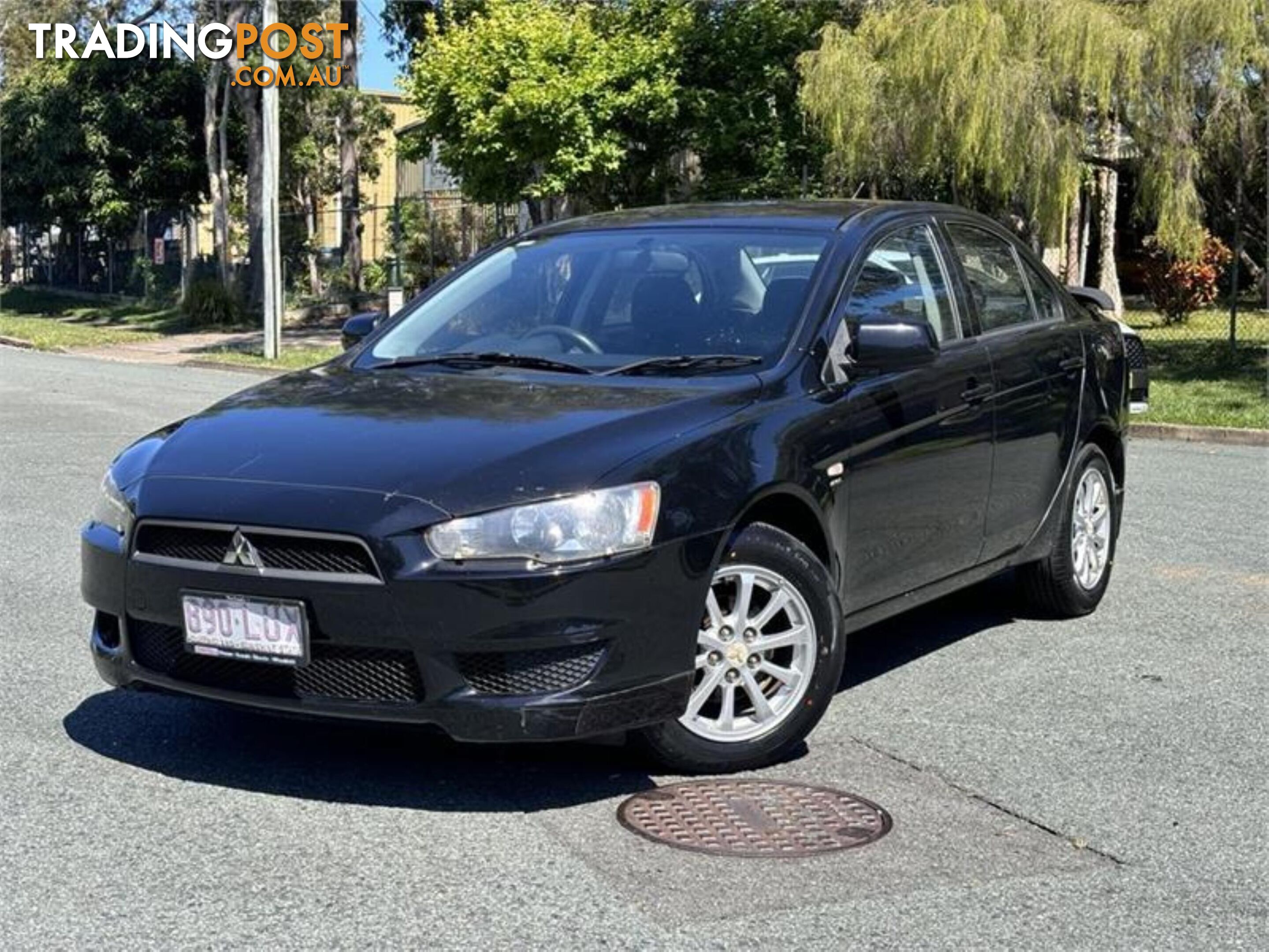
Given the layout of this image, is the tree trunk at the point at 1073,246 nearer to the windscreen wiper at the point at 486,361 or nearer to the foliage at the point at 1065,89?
the foliage at the point at 1065,89

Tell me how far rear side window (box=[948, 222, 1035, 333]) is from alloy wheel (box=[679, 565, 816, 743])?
199 cm

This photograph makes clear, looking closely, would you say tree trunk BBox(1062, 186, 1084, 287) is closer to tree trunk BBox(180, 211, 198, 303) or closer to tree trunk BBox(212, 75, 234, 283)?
tree trunk BBox(212, 75, 234, 283)

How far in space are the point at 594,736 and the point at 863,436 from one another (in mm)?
1530

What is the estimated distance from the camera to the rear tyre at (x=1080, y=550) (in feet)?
22.6

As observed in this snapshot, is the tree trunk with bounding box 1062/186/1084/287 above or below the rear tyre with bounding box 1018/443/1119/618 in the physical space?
above

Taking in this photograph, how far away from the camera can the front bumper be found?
14.0 ft

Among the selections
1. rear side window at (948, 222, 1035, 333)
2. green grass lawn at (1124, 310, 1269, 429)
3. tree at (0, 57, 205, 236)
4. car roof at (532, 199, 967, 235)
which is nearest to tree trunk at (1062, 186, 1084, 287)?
green grass lawn at (1124, 310, 1269, 429)

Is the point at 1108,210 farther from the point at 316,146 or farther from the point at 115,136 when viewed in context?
the point at 316,146

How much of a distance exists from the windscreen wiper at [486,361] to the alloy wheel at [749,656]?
3.13 ft

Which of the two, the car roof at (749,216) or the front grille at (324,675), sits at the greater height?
the car roof at (749,216)

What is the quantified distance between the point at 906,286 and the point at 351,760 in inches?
104

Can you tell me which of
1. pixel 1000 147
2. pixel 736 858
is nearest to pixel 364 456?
pixel 736 858

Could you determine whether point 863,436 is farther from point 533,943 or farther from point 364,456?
point 533,943

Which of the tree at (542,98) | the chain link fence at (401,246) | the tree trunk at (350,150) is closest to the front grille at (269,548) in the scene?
the tree at (542,98)
